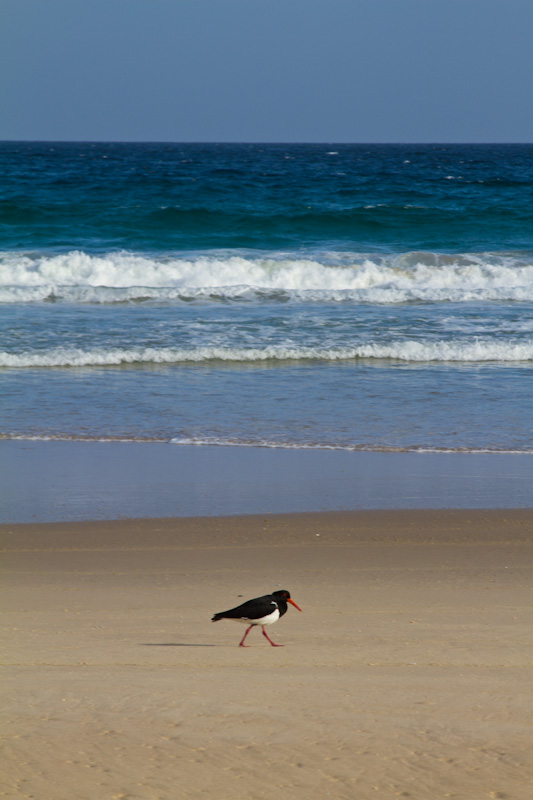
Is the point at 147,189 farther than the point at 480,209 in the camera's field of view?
Yes

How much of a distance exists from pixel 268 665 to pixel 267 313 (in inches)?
428

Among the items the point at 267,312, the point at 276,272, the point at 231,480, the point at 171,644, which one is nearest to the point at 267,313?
the point at 267,312

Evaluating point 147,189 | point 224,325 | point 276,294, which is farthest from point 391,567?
point 147,189

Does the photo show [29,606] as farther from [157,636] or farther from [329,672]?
[329,672]

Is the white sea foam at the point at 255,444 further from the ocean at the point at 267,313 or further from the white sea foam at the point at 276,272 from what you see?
the white sea foam at the point at 276,272

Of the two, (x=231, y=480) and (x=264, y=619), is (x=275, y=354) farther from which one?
(x=264, y=619)

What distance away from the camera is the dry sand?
262cm

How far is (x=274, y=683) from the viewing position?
319 centimetres

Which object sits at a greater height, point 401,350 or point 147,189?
point 147,189

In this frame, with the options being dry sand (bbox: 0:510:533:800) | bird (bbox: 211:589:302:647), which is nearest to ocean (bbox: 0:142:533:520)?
dry sand (bbox: 0:510:533:800)

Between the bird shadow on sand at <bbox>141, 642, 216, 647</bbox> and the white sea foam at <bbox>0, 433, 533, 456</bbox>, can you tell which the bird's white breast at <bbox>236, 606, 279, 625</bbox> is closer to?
the bird shadow on sand at <bbox>141, 642, 216, 647</bbox>

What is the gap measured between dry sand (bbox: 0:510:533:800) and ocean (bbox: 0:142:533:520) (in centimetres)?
241

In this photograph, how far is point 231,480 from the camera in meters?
6.39

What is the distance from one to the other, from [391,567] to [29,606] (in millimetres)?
1911
